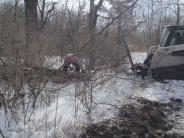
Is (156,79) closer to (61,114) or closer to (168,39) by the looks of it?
(168,39)

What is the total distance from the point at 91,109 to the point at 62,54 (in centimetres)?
132

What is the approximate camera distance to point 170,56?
1436cm

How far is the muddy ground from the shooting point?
739 cm

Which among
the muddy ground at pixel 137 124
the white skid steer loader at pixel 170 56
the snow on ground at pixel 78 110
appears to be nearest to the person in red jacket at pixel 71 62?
the snow on ground at pixel 78 110

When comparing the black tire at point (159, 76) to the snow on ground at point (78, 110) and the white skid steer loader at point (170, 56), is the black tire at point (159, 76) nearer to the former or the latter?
the white skid steer loader at point (170, 56)

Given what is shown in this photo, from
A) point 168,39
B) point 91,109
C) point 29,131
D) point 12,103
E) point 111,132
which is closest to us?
point 29,131

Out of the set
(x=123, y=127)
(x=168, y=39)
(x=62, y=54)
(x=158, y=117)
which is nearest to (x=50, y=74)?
(x=62, y=54)

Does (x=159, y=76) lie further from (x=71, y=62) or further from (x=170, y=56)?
(x=71, y=62)

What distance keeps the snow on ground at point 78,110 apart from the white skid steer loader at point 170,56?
1.41m

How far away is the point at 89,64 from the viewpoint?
8992mm

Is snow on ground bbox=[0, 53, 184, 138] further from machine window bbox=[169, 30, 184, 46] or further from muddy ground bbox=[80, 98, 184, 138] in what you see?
machine window bbox=[169, 30, 184, 46]

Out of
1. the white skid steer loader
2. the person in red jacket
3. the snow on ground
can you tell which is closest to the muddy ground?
the snow on ground

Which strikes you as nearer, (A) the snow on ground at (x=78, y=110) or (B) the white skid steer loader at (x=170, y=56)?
(A) the snow on ground at (x=78, y=110)

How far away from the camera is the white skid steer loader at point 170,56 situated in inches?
561
